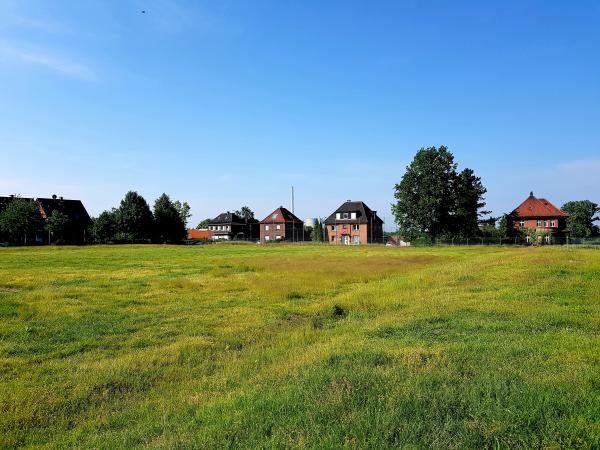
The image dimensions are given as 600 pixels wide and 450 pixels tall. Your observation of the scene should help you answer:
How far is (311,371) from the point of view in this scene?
A: 8.15 meters

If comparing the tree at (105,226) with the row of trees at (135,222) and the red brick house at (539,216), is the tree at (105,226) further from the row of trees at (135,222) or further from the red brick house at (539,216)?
the red brick house at (539,216)

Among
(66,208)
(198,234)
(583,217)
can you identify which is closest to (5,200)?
(66,208)

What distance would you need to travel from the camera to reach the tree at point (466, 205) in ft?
281

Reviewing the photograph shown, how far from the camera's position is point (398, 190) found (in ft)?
287

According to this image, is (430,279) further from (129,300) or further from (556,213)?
(556,213)

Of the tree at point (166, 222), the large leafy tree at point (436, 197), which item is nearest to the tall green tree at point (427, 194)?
the large leafy tree at point (436, 197)

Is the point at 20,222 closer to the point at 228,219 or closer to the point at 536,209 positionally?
the point at 228,219

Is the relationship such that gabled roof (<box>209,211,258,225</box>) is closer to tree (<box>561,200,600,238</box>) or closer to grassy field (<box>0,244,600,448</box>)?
tree (<box>561,200,600,238</box>)

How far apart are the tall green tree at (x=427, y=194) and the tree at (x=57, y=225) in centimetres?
6499

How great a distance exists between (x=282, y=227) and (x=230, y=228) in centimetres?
2409

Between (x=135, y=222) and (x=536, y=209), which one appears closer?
(x=135, y=222)

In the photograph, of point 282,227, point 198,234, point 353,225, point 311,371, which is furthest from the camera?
point 198,234

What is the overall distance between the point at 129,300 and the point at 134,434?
1369 cm

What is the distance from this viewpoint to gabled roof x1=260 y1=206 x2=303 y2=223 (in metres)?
129
